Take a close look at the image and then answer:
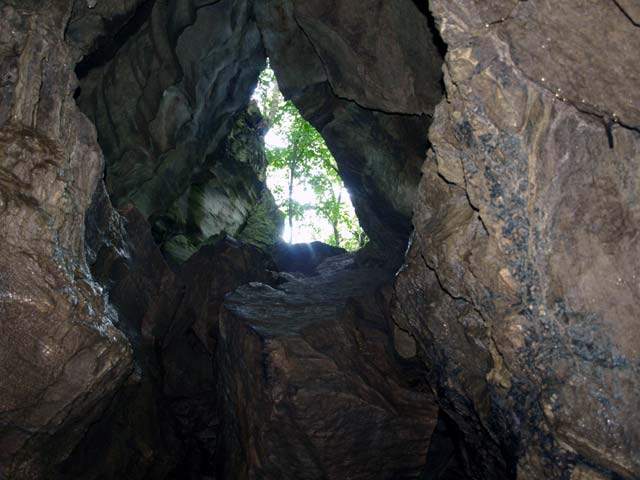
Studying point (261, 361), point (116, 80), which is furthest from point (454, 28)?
point (116, 80)

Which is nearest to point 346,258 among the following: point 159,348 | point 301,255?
point 301,255

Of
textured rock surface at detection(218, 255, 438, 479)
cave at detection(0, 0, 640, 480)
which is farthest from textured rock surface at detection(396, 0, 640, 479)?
textured rock surface at detection(218, 255, 438, 479)

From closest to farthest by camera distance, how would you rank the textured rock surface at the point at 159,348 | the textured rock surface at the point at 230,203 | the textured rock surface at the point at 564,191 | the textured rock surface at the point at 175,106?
the textured rock surface at the point at 564,191, the textured rock surface at the point at 159,348, the textured rock surface at the point at 175,106, the textured rock surface at the point at 230,203

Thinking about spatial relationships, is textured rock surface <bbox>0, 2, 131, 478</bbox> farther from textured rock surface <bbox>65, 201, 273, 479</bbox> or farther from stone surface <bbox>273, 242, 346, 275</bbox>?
stone surface <bbox>273, 242, 346, 275</bbox>

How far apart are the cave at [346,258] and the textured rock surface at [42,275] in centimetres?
3

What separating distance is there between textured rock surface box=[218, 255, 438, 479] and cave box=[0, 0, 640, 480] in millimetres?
49

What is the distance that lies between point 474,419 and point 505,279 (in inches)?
138

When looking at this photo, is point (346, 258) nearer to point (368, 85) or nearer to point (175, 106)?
point (368, 85)

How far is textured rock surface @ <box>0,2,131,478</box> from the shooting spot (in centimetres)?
670

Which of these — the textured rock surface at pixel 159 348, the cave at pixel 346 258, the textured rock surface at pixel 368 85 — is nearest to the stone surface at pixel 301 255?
the cave at pixel 346 258

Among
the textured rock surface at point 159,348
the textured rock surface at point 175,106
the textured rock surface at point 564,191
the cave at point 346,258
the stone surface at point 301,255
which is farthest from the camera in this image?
the stone surface at point 301,255

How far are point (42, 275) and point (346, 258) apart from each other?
39.2ft

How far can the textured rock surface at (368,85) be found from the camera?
1083 centimetres

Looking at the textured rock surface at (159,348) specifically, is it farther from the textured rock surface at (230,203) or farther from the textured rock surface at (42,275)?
the textured rock surface at (230,203)
